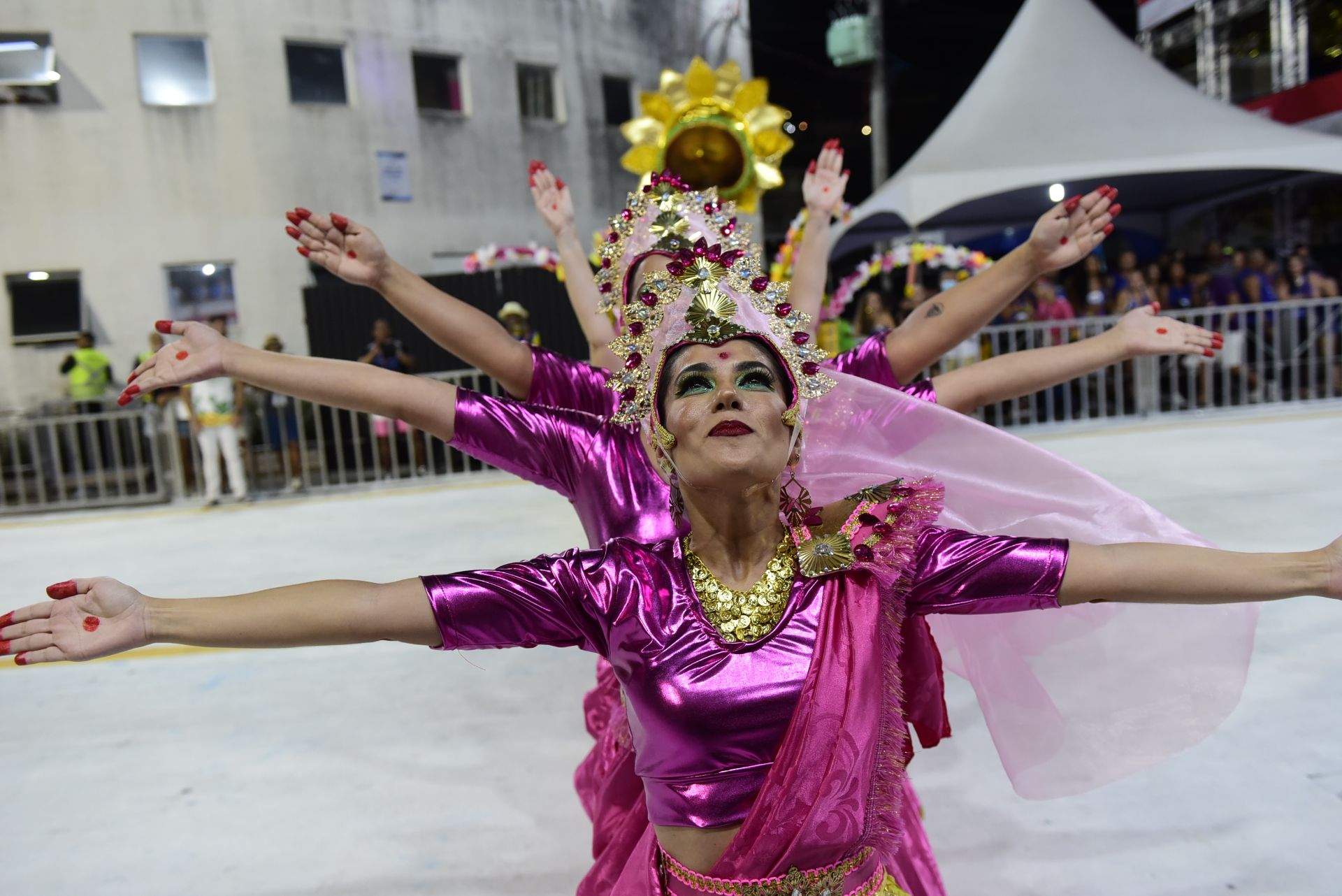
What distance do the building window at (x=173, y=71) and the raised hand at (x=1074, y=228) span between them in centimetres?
1205

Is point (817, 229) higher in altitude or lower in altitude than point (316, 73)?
→ lower

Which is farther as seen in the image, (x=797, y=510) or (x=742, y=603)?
(x=797, y=510)

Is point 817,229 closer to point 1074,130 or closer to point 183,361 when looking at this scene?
point 183,361

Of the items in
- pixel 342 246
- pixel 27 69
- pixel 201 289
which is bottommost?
pixel 342 246

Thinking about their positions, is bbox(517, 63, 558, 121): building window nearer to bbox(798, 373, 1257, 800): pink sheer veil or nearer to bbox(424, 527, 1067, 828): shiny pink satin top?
bbox(798, 373, 1257, 800): pink sheer veil

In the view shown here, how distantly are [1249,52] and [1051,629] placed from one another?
14.4 metres

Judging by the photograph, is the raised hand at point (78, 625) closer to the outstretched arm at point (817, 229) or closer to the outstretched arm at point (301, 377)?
the outstretched arm at point (301, 377)

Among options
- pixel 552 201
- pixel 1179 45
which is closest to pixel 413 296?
pixel 552 201

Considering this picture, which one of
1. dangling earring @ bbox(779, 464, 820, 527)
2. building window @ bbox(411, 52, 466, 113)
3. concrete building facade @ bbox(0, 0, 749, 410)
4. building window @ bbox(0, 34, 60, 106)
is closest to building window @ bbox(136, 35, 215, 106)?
concrete building facade @ bbox(0, 0, 749, 410)

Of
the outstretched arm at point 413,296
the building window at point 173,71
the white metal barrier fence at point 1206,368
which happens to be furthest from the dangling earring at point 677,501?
the building window at point 173,71

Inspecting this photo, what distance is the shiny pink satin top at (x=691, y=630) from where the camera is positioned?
4.81ft

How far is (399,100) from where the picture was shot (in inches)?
506

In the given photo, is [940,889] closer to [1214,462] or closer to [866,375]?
[866,375]

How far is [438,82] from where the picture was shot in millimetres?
13492
